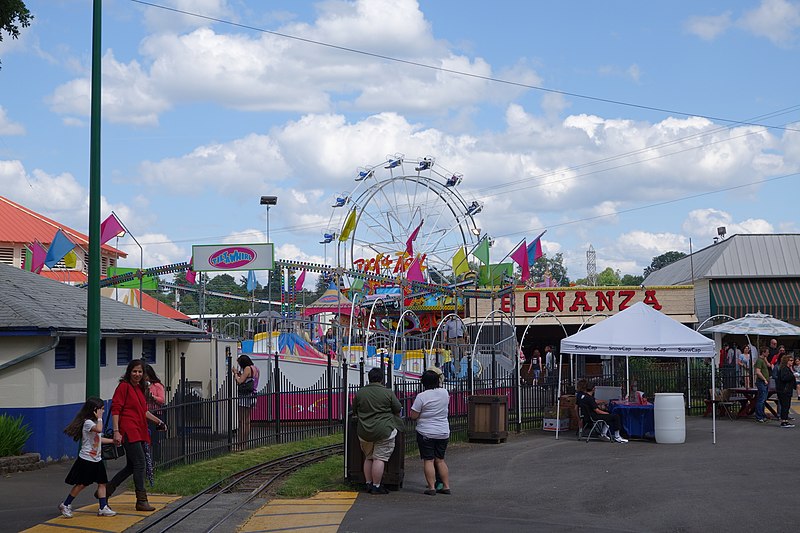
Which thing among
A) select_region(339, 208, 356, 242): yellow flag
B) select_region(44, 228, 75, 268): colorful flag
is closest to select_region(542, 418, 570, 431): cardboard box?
select_region(44, 228, 75, 268): colorful flag

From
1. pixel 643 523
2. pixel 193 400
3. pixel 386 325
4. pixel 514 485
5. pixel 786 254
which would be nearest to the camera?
pixel 643 523

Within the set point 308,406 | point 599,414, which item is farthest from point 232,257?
point 599,414

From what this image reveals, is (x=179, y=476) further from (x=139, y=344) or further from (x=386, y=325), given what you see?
(x=386, y=325)

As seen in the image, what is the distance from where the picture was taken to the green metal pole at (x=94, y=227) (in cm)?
1278

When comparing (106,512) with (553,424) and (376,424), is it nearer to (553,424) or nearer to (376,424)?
(376,424)

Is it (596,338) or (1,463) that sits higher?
(596,338)

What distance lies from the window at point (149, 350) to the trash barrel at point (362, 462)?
9.81 meters

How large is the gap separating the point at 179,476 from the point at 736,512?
7.62 metres

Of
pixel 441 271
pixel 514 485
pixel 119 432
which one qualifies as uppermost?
pixel 441 271

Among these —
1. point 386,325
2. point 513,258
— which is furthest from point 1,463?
point 386,325

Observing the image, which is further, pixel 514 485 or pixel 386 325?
pixel 386 325

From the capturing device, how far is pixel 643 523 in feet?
35.5

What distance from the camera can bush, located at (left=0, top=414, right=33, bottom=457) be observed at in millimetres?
15180

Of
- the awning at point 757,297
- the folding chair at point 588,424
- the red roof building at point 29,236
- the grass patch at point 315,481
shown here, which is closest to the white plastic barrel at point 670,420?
the folding chair at point 588,424
